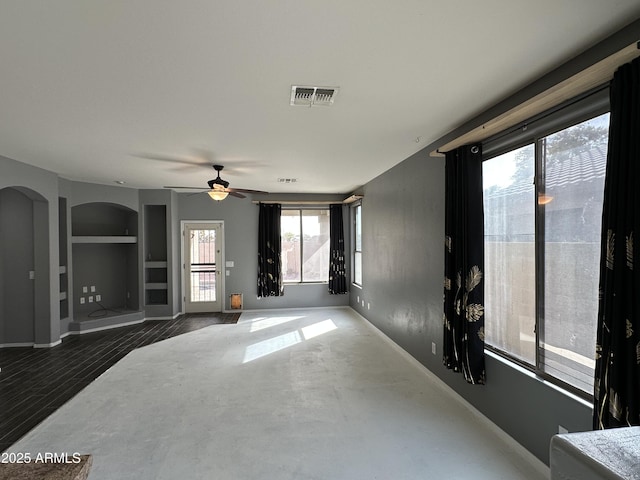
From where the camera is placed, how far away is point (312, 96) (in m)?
2.43

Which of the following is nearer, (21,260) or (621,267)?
(621,267)

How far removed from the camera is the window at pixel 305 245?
25.3 ft

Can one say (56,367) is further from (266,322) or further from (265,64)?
(265,64)

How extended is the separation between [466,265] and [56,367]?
4945mm

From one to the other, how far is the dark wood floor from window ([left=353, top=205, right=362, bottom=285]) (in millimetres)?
2853

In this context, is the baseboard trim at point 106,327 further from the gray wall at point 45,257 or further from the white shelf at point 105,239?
the white shelf at point 105,239

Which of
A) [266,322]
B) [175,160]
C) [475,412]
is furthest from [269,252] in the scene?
[475,412]

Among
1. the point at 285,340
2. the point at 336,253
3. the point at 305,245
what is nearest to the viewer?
the point at 285,340

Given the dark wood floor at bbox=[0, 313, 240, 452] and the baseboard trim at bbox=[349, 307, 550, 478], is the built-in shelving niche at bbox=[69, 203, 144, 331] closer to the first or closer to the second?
the dark wood floor at bbox=[0, 313, 240, 452]

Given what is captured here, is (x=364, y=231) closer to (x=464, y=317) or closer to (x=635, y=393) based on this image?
(x=464, y=317)

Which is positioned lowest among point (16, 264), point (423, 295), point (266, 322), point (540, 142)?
point (266, 322)

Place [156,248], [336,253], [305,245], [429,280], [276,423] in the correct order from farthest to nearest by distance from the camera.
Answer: [305,245], [336,253], [156,248], [429,280], [276,423]

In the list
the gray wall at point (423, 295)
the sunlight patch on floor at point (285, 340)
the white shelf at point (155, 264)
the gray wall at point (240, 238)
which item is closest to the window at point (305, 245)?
the gray wall at point (240, 238)

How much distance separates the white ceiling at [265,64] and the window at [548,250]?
54 centimetres
